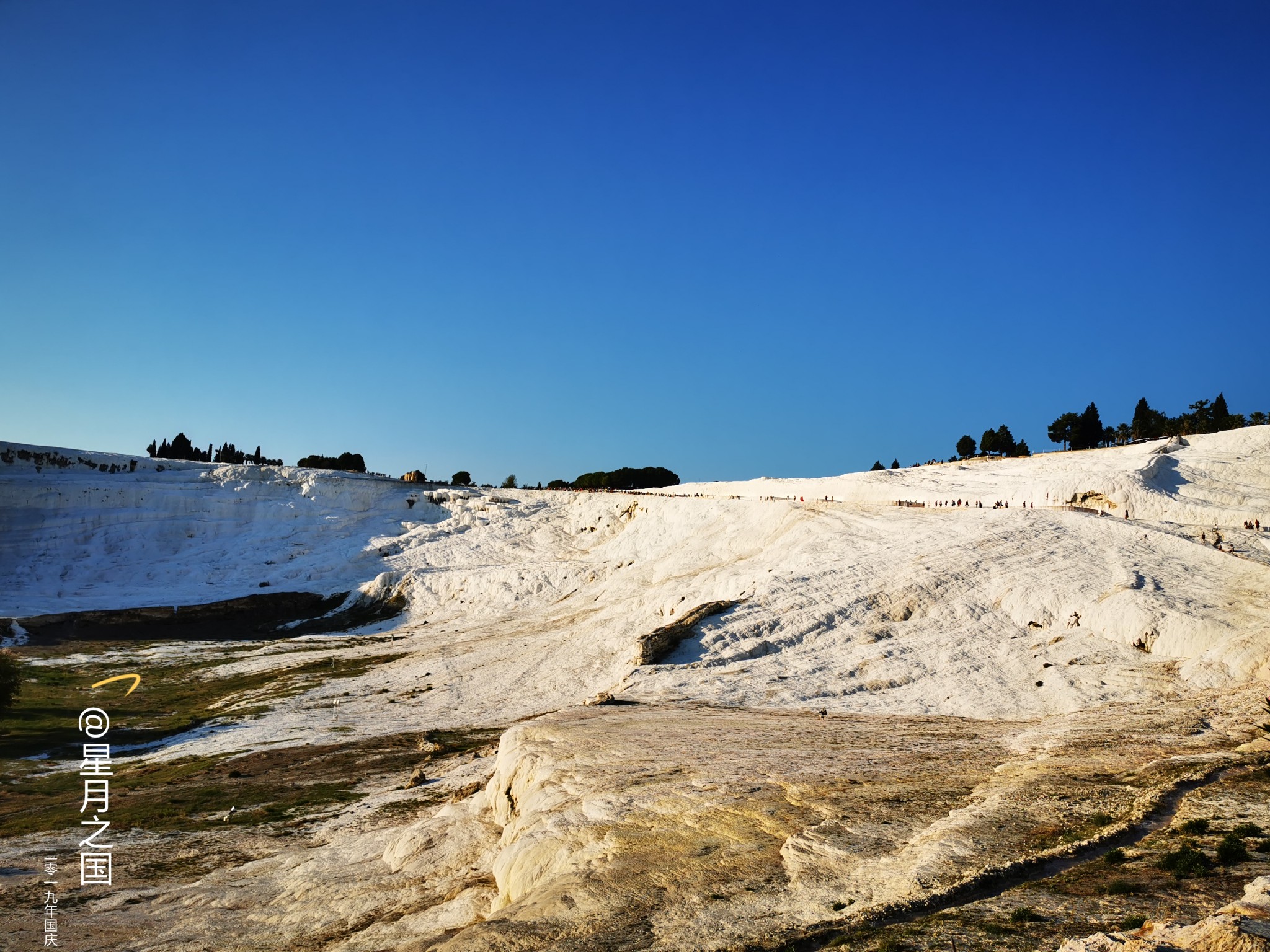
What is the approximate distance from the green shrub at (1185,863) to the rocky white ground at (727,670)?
6.19ft

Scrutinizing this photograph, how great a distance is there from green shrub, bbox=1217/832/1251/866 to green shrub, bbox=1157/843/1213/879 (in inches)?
6.9

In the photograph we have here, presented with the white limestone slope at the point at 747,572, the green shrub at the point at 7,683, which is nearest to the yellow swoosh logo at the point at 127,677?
the green shrub at the point at 7,683

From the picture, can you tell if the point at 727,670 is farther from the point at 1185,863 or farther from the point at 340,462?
the point at 340,462

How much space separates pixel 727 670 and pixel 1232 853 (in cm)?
2267

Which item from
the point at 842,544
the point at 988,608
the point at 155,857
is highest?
the point at 842,544

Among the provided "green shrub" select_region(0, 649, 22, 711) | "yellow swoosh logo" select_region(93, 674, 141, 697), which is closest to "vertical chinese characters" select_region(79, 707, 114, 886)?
"green shrub" select_region(0, 649, 22, 711)

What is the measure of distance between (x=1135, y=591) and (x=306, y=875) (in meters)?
31.6

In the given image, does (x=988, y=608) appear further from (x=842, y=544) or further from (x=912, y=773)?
(x=912, y=773)

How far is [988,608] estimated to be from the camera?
3525cm

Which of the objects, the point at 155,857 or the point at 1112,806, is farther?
the point at 155,857

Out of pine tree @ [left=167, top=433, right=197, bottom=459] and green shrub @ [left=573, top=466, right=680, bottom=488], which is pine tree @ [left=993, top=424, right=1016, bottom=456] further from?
pine tree @ [left=167, top=433, right=197, bottom=459]

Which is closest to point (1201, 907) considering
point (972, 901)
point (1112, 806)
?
point (972, 901)

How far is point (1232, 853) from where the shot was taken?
38.9ft

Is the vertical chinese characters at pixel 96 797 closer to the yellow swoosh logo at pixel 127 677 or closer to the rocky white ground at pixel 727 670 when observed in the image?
the rocky white ground at pixel 727 670
